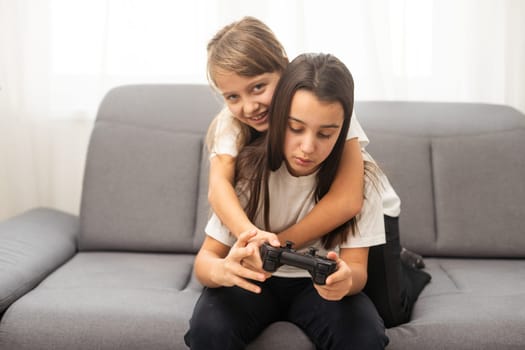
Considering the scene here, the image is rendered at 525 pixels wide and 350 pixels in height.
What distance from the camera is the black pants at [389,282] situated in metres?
1.51

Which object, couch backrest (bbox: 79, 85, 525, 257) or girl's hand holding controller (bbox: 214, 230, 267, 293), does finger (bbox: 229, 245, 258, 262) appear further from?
couch backrest (bbox: 79, 85, 525, 257)

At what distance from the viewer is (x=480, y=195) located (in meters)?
2.03

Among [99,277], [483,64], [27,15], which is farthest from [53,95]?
[483,64]

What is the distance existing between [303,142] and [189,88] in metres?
1.02

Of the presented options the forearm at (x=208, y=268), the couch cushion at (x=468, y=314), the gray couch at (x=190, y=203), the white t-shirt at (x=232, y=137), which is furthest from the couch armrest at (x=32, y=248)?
the couch cushion at (x=468, y=314)

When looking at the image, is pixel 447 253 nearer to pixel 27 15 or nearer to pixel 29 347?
pixel 29 347

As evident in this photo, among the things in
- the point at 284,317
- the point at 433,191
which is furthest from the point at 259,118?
the point at 433,191

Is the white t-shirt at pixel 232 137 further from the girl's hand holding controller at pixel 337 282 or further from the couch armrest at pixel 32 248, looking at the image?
the couch armrest at pixel 32 248

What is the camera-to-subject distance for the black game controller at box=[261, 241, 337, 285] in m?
1.16

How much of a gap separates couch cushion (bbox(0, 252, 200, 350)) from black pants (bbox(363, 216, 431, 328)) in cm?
47

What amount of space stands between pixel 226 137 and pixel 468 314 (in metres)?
0.74

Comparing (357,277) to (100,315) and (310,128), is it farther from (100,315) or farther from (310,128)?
(100,315)

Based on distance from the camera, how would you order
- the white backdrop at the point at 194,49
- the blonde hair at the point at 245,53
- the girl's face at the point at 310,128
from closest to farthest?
the girl's face at the point at 310,128 < the blonde hair at the point at 245,53 < the white backdrop at the point at 194,49

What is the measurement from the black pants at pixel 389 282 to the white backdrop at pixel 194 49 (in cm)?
91
